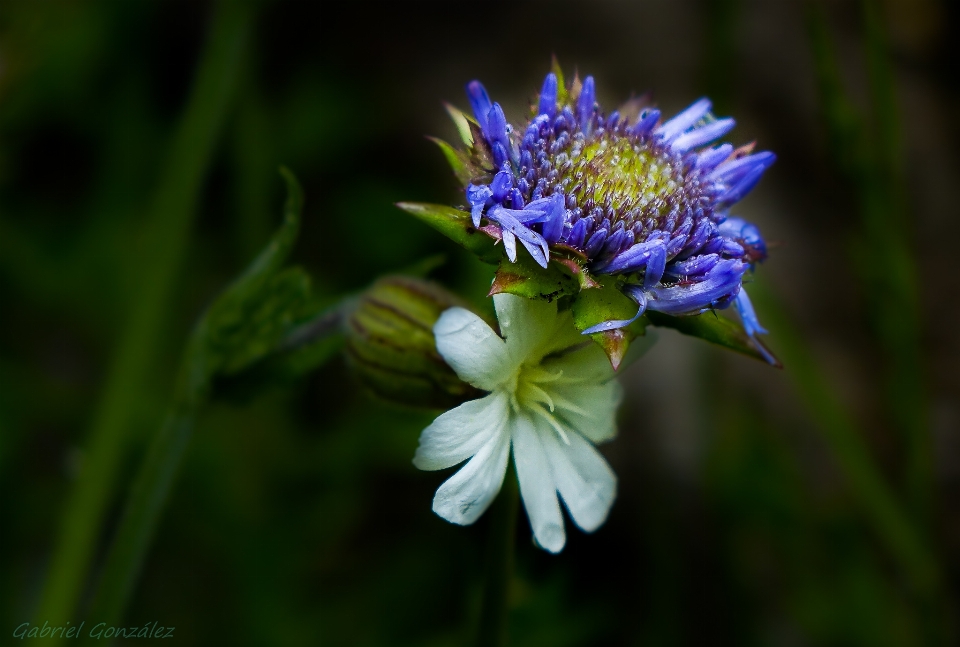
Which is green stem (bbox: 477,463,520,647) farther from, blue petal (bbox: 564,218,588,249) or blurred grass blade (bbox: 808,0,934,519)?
blurred grass blade (bbox: 808,0,934,519)

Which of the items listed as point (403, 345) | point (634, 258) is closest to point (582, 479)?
point (634, 258)

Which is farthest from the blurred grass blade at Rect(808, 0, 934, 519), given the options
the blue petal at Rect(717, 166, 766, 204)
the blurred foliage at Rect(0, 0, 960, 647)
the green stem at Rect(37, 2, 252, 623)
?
the green stem at Rect(37, 2, 252, 623)

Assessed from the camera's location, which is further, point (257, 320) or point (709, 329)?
point (257, 320)

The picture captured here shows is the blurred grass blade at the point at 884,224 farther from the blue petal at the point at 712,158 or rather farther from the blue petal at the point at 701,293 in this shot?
the blue petal at the point at 701,293

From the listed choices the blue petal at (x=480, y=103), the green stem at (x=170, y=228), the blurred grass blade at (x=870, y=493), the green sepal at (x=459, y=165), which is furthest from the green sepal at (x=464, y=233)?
the blurred grass blade at (x=870, y=493)

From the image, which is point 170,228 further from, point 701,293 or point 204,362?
point 701,293

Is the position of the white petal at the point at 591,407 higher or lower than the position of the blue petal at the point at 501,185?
lower
